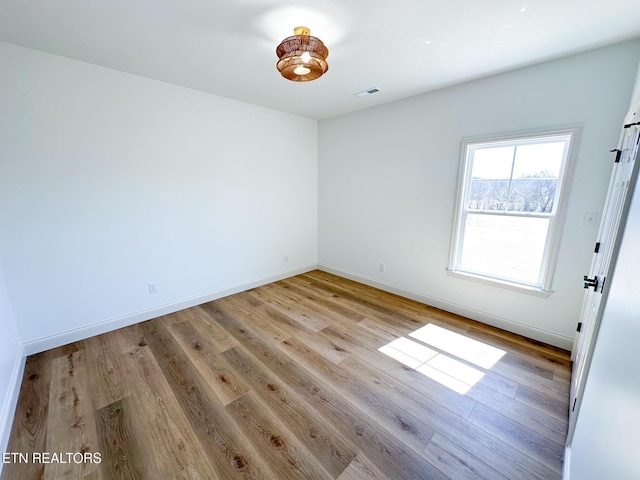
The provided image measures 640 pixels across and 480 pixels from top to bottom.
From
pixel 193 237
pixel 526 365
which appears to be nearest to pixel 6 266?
pixel 193 237

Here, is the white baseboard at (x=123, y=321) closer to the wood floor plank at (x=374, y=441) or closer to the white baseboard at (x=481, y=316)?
the white baseboard at (x=481, y=316)

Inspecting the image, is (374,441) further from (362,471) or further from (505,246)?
(505,246)

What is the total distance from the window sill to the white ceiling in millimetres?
2053

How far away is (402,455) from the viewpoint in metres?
1.47

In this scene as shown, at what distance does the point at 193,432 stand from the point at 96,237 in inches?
82.7

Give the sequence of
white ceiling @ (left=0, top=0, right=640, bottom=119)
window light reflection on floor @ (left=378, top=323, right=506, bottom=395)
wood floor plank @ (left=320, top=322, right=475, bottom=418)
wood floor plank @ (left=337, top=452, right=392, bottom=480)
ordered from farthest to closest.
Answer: window light reflection on floor @ (left=378, top=323, right=506, bottom=395) < wood floor plank @ (left=320, top=322, right=475, bottom=418) < white ceiling @ (left=0, top=0, right=640, bottom=119) < wood floor plank @ (left=337, top=452, right=392, bottom=480)

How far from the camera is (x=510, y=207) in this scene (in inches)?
103

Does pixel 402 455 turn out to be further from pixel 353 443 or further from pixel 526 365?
pixel 526 365

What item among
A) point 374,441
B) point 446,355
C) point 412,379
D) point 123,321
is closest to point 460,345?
point 446,355

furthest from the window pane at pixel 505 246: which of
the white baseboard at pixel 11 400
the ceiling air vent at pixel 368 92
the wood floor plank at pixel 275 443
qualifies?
the white baseboard at pixel 11 400

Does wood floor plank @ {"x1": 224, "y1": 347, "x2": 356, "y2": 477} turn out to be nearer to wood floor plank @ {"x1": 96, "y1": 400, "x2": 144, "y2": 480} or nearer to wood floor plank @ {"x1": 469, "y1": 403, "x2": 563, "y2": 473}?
wood floor plank @ {"x1": 96, "y1": 400, "x2": 144, "y2": 480}

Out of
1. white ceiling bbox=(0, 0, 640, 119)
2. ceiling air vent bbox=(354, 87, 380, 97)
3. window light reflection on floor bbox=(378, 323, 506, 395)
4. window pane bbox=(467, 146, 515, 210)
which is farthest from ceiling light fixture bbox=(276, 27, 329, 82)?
window light reflection on floor bbox=(378, 323, 506, 395)

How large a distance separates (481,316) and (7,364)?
4.21 meters

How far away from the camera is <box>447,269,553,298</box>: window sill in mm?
2476
